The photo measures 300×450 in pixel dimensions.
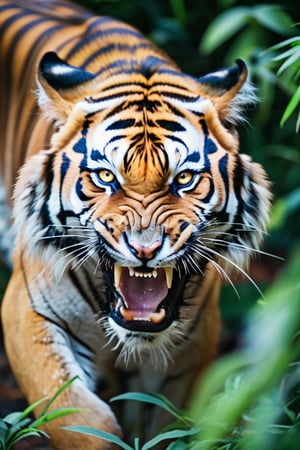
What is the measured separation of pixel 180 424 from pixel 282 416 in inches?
15.8

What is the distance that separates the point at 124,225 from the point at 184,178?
0.28 meters

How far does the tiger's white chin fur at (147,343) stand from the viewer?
3.06 meters

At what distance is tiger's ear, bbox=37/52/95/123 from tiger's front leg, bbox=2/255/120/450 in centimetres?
63

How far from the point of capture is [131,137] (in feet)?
9.94

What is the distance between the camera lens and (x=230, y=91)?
3.24 m

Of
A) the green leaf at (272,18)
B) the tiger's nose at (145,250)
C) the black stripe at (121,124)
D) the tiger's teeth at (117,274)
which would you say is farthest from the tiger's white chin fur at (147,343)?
the green leaf at (272,18)

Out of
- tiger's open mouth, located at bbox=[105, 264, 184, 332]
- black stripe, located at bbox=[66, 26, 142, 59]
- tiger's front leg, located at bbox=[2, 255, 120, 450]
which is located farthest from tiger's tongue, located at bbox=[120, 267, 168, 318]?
black stripe, located at bbox=[66, 26, 142, 59]

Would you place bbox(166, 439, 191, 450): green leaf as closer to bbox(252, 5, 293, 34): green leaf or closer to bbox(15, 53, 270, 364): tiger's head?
bbox(15, 53, 270, 364): tiger's head

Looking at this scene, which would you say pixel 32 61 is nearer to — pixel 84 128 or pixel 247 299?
pixel 84 128

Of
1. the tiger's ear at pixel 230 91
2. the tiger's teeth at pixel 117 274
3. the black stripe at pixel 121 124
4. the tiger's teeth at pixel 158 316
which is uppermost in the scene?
the tiger's ear at pixel 230 91

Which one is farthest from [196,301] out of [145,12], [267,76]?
[145,12]

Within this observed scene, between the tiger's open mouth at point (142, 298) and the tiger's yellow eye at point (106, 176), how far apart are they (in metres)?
0.26

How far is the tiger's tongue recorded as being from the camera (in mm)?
3006

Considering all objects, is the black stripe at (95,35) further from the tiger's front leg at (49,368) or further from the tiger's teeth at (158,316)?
the tiger's teeth at (158,316)
